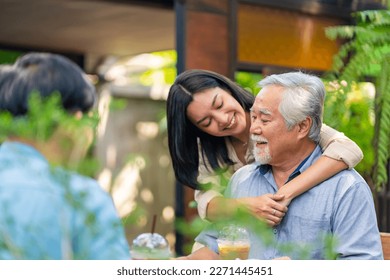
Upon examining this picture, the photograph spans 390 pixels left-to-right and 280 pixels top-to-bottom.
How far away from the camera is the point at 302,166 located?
8.68 feet

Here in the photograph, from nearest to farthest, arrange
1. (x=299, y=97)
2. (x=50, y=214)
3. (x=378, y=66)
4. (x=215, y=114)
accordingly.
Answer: (x=50, y=214), (x=299, y=97), (x=215, y=114), (x=378, y=66)

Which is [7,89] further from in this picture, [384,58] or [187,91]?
[384,58]

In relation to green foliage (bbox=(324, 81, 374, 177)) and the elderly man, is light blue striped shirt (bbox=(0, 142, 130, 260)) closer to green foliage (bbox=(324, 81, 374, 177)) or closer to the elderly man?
the elderly man

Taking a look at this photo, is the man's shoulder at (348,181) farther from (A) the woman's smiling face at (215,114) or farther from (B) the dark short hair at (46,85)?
(B) the dark short hair at (46,85)

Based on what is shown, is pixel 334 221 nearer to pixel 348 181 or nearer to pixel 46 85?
pixel 348 181

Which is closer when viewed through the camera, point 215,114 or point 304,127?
point 304,127

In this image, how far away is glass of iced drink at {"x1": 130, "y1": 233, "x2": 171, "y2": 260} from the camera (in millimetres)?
2533

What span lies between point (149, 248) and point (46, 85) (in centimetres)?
116

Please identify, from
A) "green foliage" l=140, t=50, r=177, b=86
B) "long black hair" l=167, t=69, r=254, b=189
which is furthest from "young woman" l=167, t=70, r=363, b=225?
"green foliage" l=140, t=50, r=177, b=86

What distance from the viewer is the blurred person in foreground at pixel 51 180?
3.76 feet

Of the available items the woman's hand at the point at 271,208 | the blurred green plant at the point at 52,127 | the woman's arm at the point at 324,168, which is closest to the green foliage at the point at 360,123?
the woman's arm at the point at 324,168

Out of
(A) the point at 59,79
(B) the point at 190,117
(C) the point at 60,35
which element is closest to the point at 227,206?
(A) the point at 59,79

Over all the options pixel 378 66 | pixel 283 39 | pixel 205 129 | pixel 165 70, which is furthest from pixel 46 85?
pixel 165 70

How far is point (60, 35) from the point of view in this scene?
34.1ft
